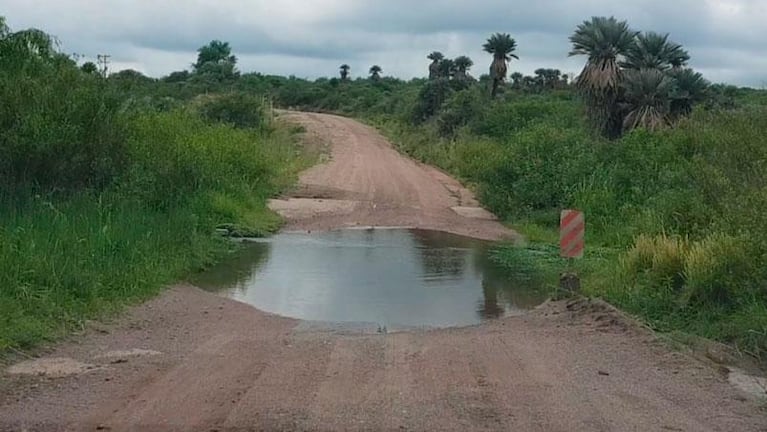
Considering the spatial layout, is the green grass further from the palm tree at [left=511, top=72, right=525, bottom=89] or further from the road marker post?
the palm tree at [left=511, top=72, right=525, bottom=89]

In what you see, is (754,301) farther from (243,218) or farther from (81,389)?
(243,218)

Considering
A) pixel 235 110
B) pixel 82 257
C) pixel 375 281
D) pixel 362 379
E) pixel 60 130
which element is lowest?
pixel 375 281

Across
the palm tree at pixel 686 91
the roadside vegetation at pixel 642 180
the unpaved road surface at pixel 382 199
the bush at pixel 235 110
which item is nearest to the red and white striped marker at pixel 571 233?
the roadside vegetation at pixel 642 180

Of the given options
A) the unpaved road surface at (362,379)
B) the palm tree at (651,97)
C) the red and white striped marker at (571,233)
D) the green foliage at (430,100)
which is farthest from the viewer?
the green foliage at (430,100)

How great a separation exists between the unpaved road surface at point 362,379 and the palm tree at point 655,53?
1858 cm

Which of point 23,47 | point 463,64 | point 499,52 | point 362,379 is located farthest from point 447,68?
point 362,379

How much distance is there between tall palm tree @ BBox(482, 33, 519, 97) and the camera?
195 feet

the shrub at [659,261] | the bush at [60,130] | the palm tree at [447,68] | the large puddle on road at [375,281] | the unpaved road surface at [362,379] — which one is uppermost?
the palm tree at [447,68]

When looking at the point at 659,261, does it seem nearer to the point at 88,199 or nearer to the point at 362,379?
the point at 362,379

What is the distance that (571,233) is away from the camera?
13695 mm

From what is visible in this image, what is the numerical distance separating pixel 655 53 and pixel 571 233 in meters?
17.9

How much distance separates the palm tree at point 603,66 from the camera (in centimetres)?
2967

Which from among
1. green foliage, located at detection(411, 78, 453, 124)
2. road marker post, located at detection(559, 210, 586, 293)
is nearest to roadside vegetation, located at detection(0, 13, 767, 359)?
road marker post, located at detection(559, 210, 586, 293)

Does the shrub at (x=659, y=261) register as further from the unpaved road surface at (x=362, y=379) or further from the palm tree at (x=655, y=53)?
the palm tree at (x=655, y=53)
